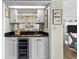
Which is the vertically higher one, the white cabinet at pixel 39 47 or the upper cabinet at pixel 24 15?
the upper cabinet at pixel 24 15

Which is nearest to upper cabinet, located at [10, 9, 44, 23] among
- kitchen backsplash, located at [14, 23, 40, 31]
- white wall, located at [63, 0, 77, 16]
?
kitchen backsplash, located at [14, 23, 40, 31]

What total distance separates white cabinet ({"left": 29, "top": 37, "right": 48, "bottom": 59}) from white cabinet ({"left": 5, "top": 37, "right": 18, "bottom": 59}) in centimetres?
60

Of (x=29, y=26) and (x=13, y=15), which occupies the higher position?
(x=13, y=15)

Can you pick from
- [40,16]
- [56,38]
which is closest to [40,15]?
[40,16]

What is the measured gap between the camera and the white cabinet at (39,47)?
18.7ft

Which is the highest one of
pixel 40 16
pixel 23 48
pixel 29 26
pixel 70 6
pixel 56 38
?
pixel 70 6

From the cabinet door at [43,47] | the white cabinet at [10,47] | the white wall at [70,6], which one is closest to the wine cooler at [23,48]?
the white cabinet at [10,47]

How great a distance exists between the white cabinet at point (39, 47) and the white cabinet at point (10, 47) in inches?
23.6

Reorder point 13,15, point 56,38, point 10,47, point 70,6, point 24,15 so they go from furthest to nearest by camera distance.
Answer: point 70,6 < point 24,15 < point 13,15 < point 10,47 < point 56,38

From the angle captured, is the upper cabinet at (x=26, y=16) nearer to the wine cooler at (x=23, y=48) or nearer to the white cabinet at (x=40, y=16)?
the white cabinet at (x=40, y=16)

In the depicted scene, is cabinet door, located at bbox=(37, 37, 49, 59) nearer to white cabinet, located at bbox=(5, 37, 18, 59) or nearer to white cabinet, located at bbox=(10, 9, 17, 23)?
white cabinet, located at bbox=(5, 37, 18, 59)

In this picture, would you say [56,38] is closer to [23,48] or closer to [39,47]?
[39,47]

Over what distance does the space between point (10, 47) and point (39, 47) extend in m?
1.02

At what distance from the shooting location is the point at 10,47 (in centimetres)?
566
